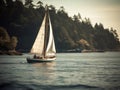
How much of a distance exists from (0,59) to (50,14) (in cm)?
113

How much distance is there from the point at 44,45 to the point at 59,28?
504mm

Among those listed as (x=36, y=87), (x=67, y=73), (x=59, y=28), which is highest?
(x=59, y=28)

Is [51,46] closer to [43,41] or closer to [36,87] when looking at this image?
[43,41]

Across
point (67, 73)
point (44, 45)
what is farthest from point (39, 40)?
point (67, 73)

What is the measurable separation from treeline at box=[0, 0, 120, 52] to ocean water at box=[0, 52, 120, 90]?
0.20 m

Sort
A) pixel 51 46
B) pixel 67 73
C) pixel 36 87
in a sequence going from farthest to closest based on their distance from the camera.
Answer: pixel 51 46 < pixel 67 73 < pixel 36 87

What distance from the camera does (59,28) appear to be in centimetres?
587

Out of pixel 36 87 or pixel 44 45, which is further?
pixel 44 45

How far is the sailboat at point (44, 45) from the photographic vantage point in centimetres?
579

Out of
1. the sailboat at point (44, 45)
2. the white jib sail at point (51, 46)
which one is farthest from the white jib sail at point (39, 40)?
the white jib sail at point (51, 46)

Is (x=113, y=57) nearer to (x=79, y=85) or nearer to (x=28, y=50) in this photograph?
(x=79, y=85)

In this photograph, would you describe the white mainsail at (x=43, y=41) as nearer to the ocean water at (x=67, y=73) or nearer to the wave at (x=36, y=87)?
the ocean water at (x=67, y=73)

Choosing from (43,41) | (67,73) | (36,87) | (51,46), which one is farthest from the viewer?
(43,41)

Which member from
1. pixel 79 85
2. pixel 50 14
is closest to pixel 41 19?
pixel 50 14
